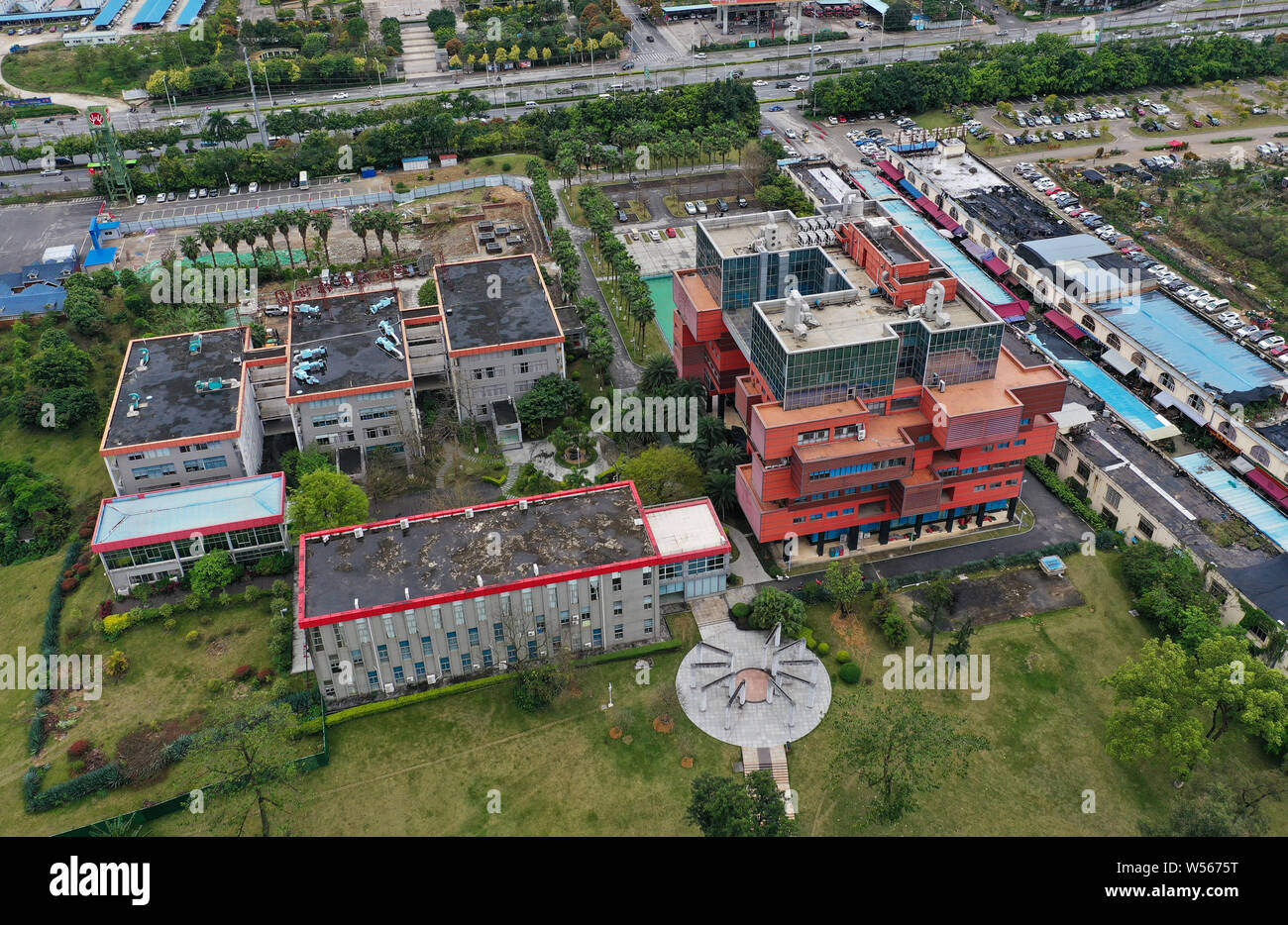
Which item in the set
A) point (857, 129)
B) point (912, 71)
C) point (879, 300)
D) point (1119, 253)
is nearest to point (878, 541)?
point (879, 300)

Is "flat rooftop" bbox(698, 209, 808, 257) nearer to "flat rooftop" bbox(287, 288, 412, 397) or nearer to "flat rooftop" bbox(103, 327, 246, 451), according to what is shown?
"flat rooftop" bbox(287, 288, 412, 397)

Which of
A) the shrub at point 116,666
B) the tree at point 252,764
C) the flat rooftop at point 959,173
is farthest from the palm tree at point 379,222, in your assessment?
the flat rooftop at point 959,173

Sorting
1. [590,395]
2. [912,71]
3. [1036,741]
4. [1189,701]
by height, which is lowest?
[1036,741]

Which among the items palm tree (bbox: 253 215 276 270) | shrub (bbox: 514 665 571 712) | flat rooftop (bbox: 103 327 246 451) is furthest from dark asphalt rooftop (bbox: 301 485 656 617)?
palm tree (bbox: 253 215 276 270)

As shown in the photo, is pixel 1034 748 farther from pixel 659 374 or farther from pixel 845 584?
pixel 659 374

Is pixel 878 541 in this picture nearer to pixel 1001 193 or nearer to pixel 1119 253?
pixel 1119 253

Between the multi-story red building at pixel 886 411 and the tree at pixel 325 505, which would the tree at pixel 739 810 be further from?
the tree at pixel 325 505
